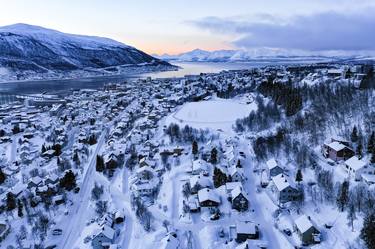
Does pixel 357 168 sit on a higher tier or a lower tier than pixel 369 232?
higher

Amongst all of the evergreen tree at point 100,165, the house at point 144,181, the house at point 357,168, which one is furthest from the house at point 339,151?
the evergreen tree at point 100,165

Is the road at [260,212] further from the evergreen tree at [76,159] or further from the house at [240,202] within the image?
the evergreen tree at [76,159]

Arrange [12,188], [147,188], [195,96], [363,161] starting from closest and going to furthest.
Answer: [363,161], [147,188], [12,188], [195,96]

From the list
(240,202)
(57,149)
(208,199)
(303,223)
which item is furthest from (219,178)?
(57,149)

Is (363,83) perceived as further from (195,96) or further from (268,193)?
(195,96)

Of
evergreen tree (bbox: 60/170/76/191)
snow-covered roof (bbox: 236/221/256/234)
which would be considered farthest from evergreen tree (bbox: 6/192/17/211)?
snow-covered roof (bbox: 236/221/256/234)

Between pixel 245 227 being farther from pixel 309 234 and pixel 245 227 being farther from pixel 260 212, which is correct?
pixel 309 234

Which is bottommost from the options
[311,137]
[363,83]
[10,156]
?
[10,156]

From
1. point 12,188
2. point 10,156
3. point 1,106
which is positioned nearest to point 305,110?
point 12,188
